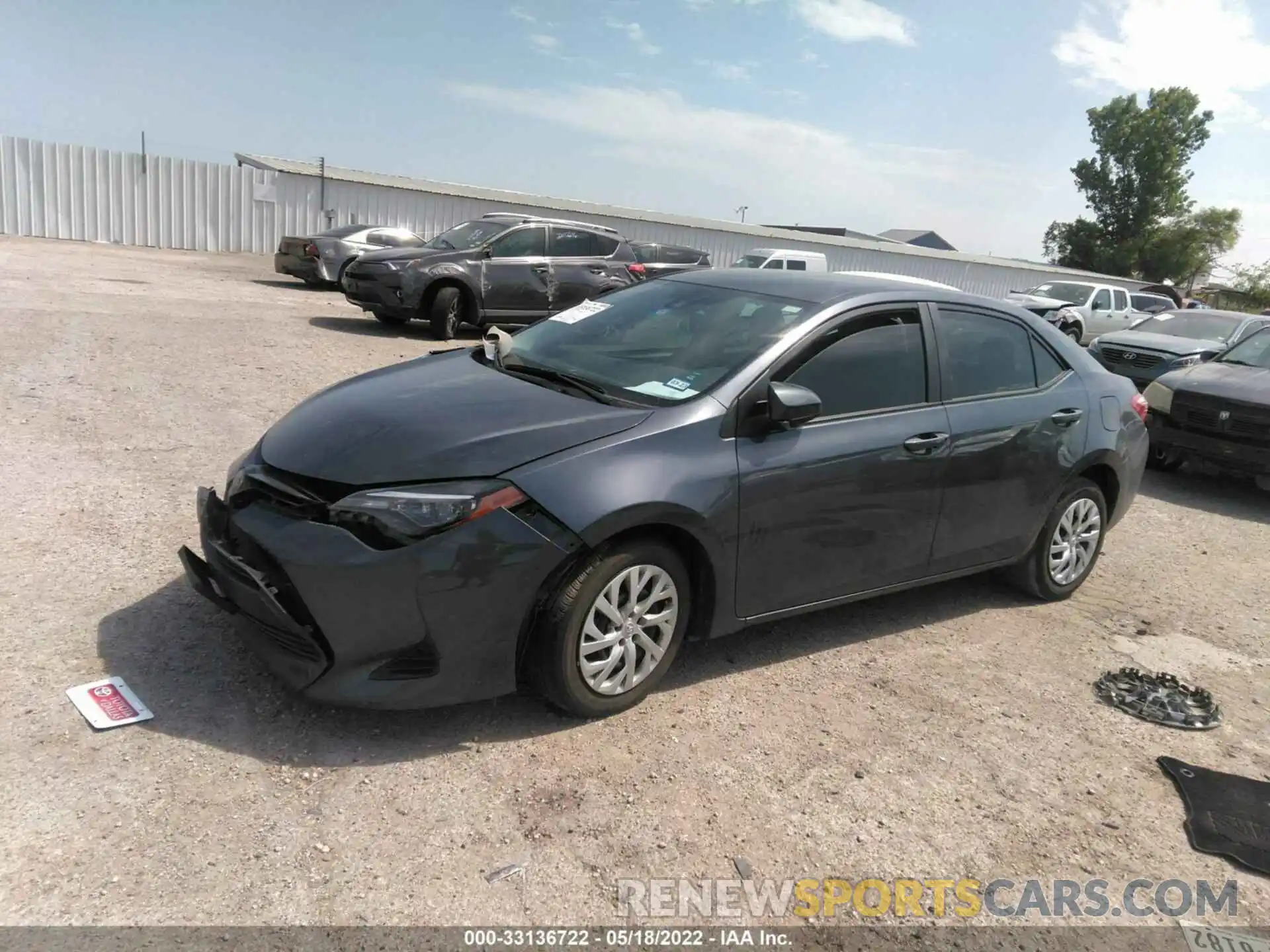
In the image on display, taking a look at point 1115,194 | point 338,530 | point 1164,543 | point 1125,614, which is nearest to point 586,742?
point 338,530

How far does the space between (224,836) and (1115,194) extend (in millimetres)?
63119

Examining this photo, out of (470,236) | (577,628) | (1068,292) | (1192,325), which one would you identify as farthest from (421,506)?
(1068,292)

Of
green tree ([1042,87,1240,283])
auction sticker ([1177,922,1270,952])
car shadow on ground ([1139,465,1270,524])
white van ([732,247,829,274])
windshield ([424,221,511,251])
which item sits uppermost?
green tree ([1042,87,1240,283])

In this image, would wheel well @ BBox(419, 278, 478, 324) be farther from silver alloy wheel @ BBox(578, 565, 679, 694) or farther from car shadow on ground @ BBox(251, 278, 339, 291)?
silver alloy wheel @ BBox(578, 565, 679, 694)

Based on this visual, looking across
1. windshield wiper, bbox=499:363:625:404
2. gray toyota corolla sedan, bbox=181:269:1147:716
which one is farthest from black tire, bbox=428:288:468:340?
windshield wiper, bbox=499:363:625:404

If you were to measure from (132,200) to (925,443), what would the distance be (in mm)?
23805

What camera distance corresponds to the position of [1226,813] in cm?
340

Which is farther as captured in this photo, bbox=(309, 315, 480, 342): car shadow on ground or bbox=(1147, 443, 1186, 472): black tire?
bbox=(309, 315, 480, 342): car shadow on ground

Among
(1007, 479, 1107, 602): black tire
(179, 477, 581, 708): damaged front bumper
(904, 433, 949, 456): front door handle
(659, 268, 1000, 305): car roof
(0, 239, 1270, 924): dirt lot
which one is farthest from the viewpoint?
(1007, 479, 1107, 602): black tire

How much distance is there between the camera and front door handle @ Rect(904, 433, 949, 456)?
420 cm

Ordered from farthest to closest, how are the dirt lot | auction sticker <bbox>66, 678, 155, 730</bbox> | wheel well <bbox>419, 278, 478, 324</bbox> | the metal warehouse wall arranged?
the metal warehouse wall
wheel well <bbox>419, 278, 478, 324</bbox>
auction sticker <bbox>66, 678, 155, 730</bbox>
the dirt lot

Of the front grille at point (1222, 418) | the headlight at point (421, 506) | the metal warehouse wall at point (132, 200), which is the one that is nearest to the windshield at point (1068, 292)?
the front grille at point (1222, 418)

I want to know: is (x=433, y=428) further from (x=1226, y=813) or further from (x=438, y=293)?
(x=438, y=293)

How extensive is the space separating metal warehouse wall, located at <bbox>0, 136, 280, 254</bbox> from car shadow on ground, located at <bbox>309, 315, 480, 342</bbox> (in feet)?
41.5
